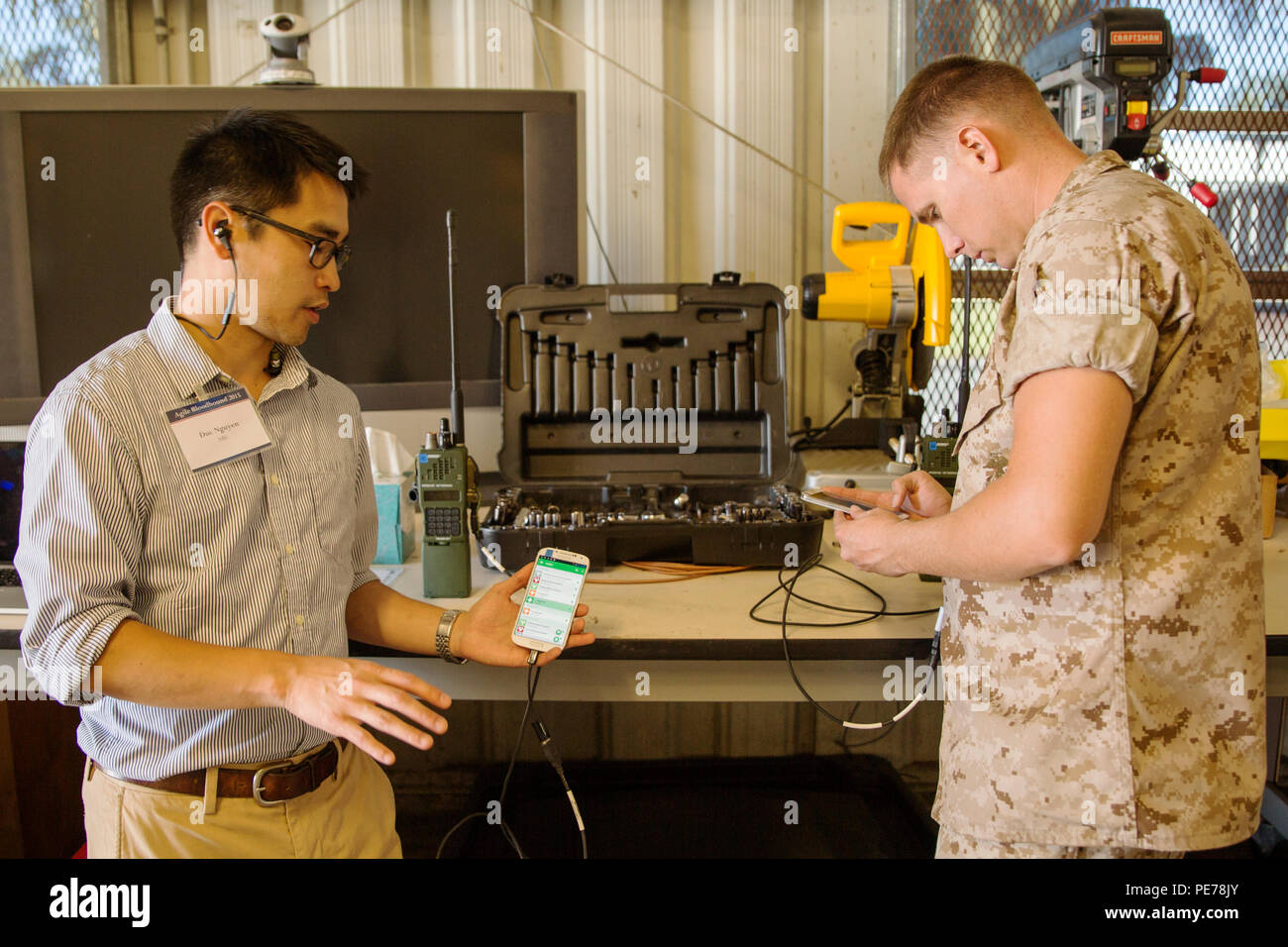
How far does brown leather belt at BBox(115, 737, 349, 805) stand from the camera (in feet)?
3.65

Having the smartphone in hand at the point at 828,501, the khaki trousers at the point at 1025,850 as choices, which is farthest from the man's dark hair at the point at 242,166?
the khaki trousers at the point at 1025,850

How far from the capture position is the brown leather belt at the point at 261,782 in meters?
1.11

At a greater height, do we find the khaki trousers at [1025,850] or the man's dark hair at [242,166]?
the man's dark hair at [242,166]

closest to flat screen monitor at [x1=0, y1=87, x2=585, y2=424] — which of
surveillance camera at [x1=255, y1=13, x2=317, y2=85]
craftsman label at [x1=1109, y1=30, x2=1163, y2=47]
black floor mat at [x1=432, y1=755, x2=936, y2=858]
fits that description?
surveillance camera at [x1=255, y1=13, x2=317, y2=85]

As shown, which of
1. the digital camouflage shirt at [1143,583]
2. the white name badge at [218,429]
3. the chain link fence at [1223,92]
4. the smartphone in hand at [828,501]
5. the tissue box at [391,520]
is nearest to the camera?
the digital camouflage shirt at [1143,583]

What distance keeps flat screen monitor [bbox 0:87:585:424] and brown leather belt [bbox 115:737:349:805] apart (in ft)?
3.72

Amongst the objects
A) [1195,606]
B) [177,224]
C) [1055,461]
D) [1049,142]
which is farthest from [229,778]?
[1049,142]

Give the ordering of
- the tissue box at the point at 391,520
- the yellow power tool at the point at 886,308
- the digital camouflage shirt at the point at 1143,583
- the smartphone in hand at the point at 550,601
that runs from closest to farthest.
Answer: the digital camouflage shirt at the point at 1143,583, the smartphone in hand at the point at 550,601, the tissue box at the point at 391,520, the yellow power tool at the point at 886,308

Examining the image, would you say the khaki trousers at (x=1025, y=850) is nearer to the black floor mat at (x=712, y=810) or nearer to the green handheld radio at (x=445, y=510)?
the green handheld radio at (x=445, y=510)

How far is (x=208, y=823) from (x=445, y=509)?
1.79ft

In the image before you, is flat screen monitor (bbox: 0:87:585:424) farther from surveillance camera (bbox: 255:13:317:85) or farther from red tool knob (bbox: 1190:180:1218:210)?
red tool knob (bbox: 1190:180:1218:210)

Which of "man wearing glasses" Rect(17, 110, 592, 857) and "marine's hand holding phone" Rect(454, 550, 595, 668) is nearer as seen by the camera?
"man wearing glasses" Rect(17, 110, 592, 857)

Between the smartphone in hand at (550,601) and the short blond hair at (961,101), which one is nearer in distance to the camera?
the short blond hair at (961,101)
